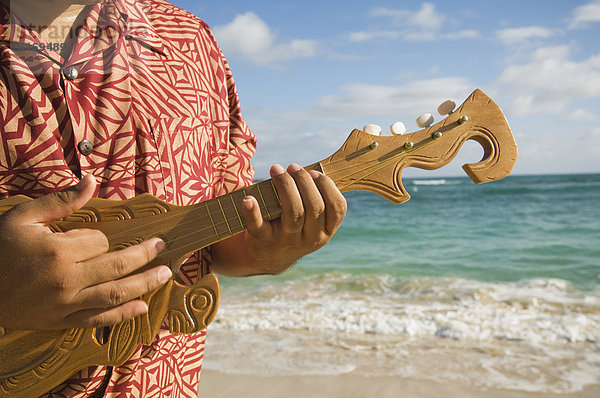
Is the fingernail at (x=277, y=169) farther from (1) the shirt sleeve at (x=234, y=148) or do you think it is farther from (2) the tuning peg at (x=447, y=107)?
(2) the tuning peg at (x=447, y=107)

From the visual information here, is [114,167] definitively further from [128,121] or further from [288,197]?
[288,197]

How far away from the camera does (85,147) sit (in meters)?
1.16

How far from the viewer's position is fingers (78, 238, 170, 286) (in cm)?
104

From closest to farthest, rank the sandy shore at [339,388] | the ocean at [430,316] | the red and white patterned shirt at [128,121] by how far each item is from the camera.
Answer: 1. the red and white patterned shirt at [128,121]
2. the sandy shore at [339,388]
3. the ocean at [430,316]

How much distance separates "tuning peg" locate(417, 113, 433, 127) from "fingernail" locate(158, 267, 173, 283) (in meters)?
0.81

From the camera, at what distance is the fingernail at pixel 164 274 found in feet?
3.62

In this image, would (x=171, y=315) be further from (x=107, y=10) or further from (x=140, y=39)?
(x=107, y=10)

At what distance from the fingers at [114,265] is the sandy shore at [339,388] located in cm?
288

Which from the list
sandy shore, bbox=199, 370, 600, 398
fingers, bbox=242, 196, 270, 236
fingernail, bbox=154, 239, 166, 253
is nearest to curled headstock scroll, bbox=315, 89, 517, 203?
fingers, bbox=242, 196, 270, 236

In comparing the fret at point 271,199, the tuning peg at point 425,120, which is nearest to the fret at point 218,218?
the fret at point 271,199

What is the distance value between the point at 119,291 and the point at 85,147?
0.38 metres

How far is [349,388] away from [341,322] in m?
1.71

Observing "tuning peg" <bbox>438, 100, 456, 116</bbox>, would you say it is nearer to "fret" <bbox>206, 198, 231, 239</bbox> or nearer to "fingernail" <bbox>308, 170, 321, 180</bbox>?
"fingernail" <bbox>308, 170, 321, 180</bbox>

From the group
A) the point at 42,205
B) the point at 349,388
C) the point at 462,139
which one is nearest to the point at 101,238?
the point at 42,205
